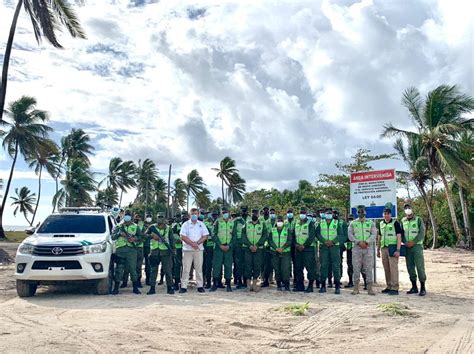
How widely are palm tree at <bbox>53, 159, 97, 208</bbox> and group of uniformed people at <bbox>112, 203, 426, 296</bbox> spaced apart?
34.2 metres

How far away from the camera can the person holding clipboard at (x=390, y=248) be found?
34.1 ft

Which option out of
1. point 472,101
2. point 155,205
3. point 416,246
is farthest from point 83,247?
point 155,205

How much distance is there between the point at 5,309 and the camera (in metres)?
8.43

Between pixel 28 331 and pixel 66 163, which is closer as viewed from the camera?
pixel 28 331

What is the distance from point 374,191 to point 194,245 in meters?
5.09

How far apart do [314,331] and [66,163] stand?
43763 mm

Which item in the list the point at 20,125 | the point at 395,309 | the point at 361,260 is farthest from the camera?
the point at 20,125

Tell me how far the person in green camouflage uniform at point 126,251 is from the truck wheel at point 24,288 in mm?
1665

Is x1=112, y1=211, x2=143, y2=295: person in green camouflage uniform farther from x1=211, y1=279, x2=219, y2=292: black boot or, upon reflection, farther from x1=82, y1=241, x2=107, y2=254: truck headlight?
x1=211, y1=279, x2=219, y2=292: black boot

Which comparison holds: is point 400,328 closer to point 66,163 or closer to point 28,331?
point 28,331

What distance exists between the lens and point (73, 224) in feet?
34.8

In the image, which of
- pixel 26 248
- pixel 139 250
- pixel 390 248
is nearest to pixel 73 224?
pixel 26 248

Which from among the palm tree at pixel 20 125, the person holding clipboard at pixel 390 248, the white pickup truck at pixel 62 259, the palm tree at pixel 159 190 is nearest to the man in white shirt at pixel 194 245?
the white pickup truck at pixel 62 259

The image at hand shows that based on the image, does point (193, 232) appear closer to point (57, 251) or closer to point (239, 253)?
point (239, 253)
